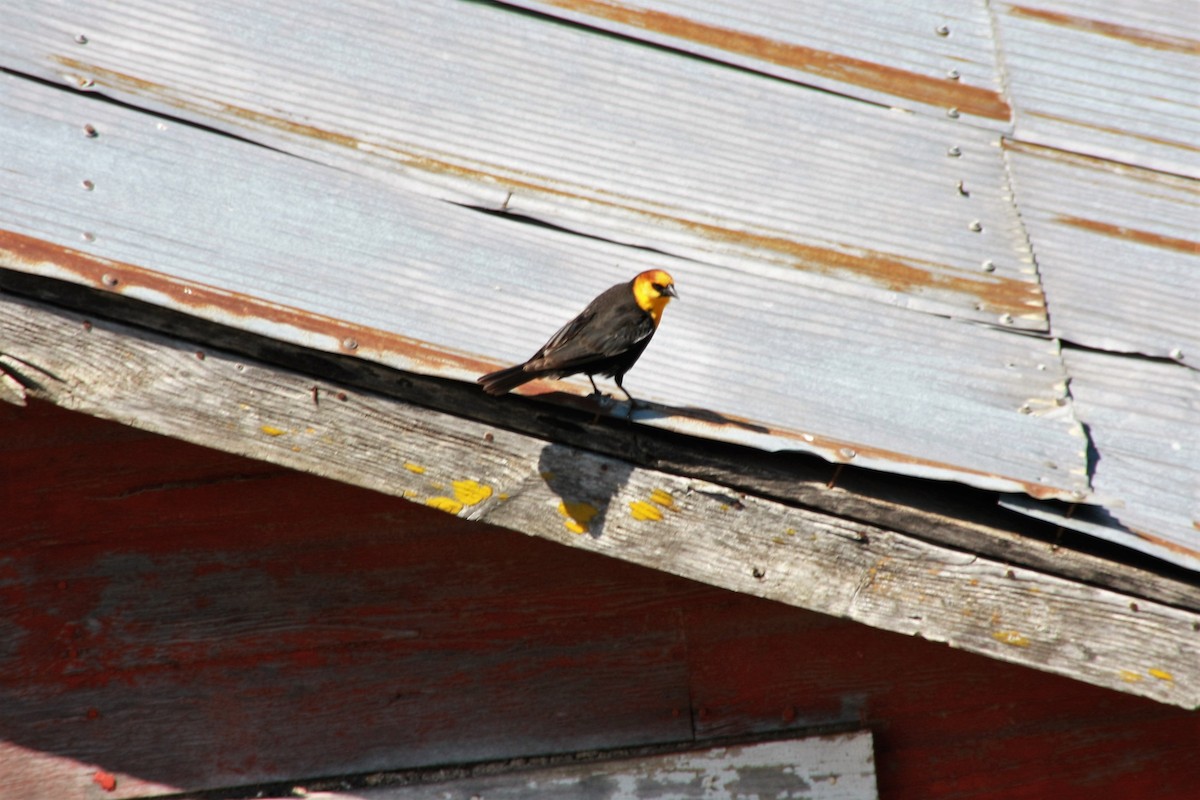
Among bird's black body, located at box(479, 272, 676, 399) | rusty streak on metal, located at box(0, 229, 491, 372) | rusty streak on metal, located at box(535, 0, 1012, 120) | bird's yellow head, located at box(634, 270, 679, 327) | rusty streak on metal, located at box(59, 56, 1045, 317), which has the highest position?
rusty streak on metal, located at box(535, 0, 1012, 120)

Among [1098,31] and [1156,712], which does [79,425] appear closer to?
[1156,712]

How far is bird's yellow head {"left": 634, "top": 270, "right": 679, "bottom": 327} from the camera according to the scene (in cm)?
259

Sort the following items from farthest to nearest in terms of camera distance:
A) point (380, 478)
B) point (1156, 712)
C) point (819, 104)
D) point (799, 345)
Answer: point (819, 104), point (1156, 712), point (799, 345), point (380, 478)

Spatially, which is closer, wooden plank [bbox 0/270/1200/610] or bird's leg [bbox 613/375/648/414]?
wooden plank [bbox 0/270/1200/610]

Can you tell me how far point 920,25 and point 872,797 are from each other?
2335 mm

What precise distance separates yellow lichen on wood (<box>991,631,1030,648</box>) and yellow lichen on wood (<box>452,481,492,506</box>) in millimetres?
1025

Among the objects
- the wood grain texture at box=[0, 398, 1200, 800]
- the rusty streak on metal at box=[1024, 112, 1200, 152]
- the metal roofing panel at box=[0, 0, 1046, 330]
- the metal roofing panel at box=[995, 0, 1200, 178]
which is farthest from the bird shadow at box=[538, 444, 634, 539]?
the rusty streak on metal at box=[1024, 112, 1200, 152]

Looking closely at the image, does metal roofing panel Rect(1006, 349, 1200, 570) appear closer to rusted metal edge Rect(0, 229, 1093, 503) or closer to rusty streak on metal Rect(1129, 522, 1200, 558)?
rusty streak on metal Rect(1129, 522, 1200, 558)

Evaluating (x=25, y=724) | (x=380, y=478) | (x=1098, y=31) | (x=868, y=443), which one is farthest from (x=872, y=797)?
(x=1098, y=31)

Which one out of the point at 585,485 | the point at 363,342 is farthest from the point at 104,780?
the point at 585,485

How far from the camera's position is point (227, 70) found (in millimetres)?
2750

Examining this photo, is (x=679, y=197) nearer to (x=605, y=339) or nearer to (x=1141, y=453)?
(x=605, y=339)

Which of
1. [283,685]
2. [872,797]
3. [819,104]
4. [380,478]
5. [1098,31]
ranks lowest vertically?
[283,685]

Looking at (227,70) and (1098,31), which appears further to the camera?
(1098,31)
